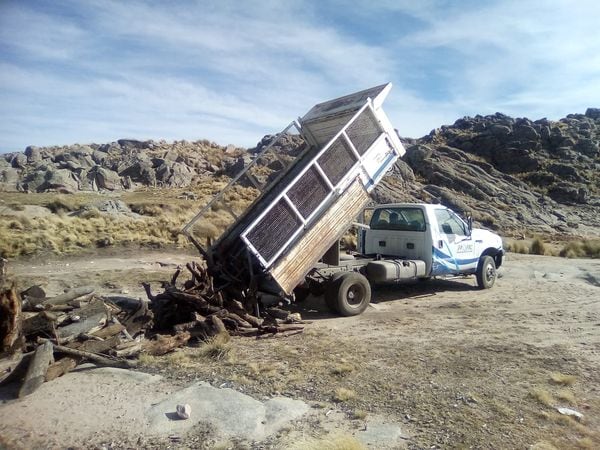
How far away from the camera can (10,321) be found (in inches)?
243

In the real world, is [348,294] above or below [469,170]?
below

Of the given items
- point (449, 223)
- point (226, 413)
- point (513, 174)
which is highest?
point (513, 174)

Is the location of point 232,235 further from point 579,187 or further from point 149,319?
point 579,187

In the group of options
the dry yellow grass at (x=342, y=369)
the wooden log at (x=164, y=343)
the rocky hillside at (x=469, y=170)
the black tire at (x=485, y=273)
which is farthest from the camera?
the rocky hillside at (x=469, y=170)

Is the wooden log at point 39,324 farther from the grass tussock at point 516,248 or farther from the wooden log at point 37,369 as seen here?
the grass tussock at point 516,248

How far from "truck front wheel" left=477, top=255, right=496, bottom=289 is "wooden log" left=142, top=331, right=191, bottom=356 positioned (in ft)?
25.4

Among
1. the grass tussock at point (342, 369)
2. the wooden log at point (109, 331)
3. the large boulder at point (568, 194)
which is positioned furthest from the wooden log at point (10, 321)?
the large boulder at point (568, 194)

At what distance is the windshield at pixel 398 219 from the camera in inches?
429

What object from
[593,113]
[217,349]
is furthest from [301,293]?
[593,113]

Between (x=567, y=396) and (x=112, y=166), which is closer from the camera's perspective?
(x=567, y=396)

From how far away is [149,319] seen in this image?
7391 millimetres

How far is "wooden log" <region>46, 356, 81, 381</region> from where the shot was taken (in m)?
5.45

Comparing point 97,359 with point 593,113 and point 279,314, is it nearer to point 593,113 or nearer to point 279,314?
point 279,314

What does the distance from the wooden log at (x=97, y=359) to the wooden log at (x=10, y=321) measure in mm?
522
